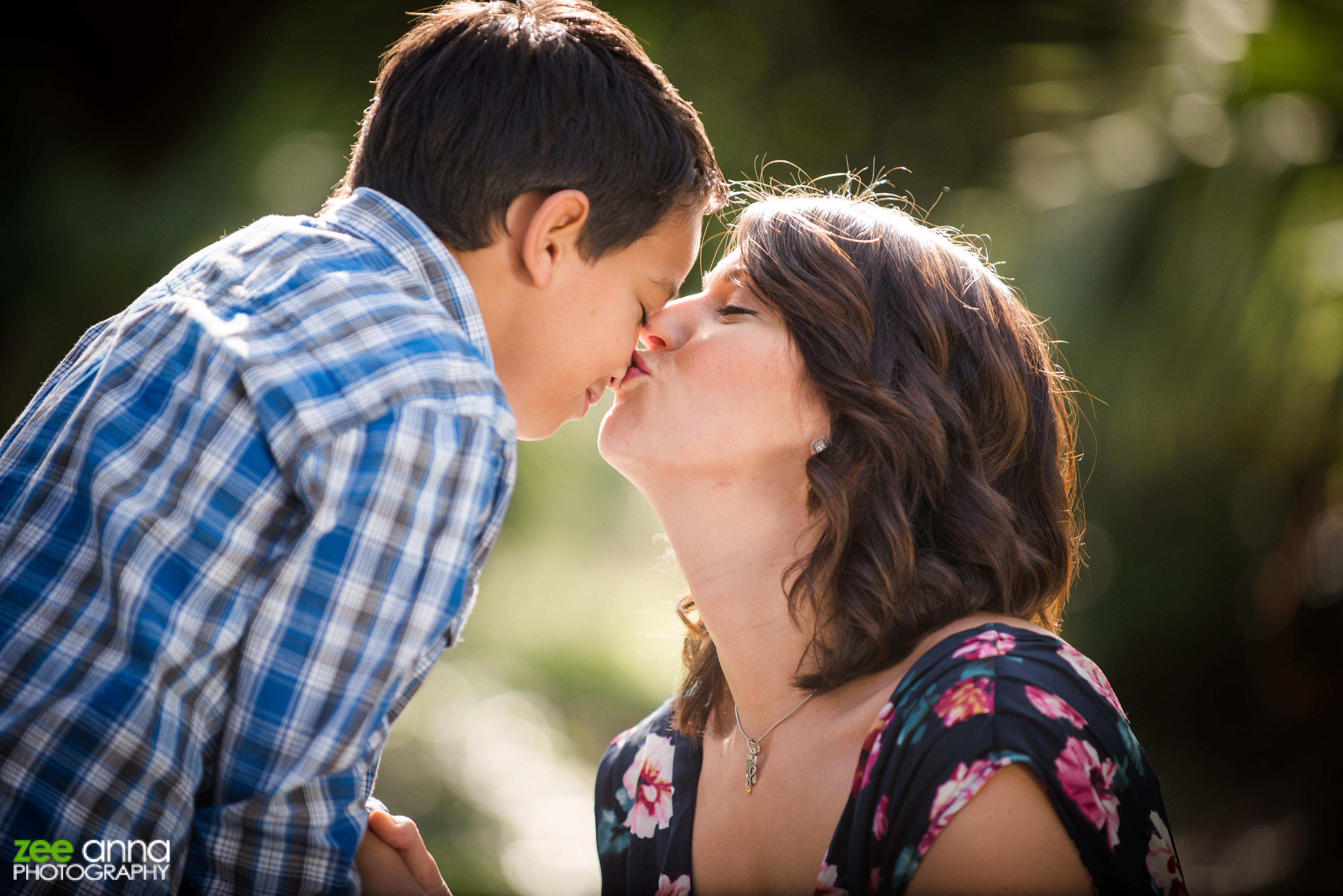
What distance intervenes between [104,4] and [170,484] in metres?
3.93

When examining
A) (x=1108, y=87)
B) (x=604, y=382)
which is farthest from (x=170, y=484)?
(x=1108, y=87)

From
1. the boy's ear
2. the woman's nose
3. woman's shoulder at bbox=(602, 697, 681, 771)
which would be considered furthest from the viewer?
woman's shoulder at bbox=(602, 697, 681, 771)

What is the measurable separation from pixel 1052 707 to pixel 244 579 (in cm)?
107

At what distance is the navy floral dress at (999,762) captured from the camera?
122 centimetres

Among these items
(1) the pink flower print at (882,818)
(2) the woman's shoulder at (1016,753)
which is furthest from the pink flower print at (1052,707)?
(1) the pink flower print at (882,818)

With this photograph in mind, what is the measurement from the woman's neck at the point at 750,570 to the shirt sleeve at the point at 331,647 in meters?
0.70

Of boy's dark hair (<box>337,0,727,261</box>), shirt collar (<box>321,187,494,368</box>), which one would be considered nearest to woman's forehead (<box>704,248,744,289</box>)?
boy's dark hair (<box>337,0,727,261</box>)

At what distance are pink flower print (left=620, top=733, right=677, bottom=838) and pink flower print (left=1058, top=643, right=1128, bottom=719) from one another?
84 cm

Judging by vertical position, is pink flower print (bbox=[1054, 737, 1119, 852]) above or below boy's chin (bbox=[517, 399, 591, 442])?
below

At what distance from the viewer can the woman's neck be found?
1741 millimetres

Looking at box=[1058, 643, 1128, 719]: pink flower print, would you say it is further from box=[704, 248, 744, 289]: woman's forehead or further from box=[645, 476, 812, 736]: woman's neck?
box=[704, 248, 744, 289]: woman's forehead

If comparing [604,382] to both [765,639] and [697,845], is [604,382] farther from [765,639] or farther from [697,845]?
[697,845]

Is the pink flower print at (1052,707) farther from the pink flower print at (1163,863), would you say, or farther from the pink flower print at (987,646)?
the pink flower print at (1163,863)

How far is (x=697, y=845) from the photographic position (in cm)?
174
